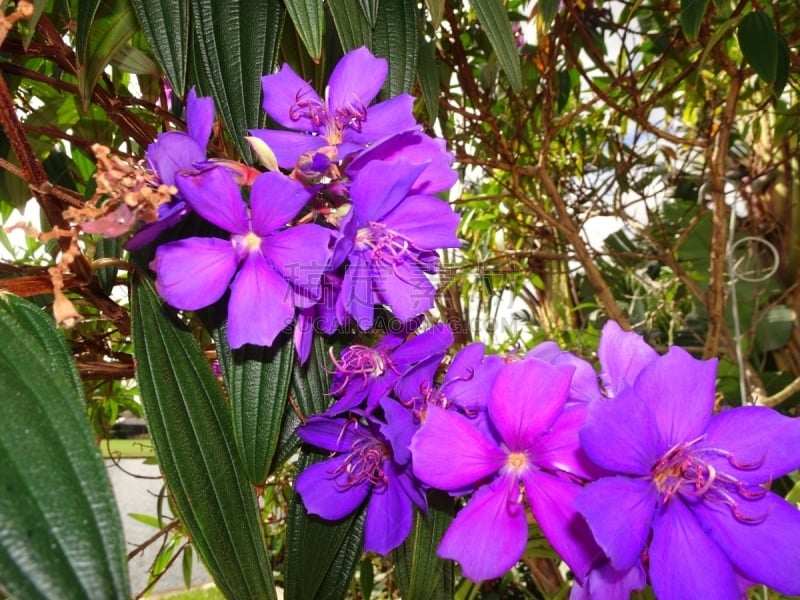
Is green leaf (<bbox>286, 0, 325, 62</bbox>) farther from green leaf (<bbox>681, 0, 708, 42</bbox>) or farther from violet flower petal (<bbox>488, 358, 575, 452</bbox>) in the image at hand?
green leaf (<bbox>681, 0, 708, 42</bbox>)

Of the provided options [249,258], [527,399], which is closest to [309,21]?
[249,258]

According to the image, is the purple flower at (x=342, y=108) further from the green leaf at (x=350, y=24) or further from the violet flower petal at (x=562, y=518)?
the violet flower petal at (x=562, y=518)

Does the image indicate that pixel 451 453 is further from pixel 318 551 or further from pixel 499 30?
pixel 499 30

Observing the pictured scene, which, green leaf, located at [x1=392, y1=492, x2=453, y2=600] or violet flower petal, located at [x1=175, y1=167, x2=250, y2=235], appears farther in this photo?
green leaf, located at [x1=392, y1=492, x2=453, y2=600]

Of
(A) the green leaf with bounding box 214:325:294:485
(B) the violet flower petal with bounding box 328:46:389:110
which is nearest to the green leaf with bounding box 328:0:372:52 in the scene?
(B) the violet flower petal with bounding box 328:46:389:110

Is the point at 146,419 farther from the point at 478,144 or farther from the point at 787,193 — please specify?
the point at 787,193

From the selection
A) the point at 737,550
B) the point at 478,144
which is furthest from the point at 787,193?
the point at 737,550

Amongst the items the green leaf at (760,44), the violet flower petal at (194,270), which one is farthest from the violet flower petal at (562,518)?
the green leaf at (760,44)
